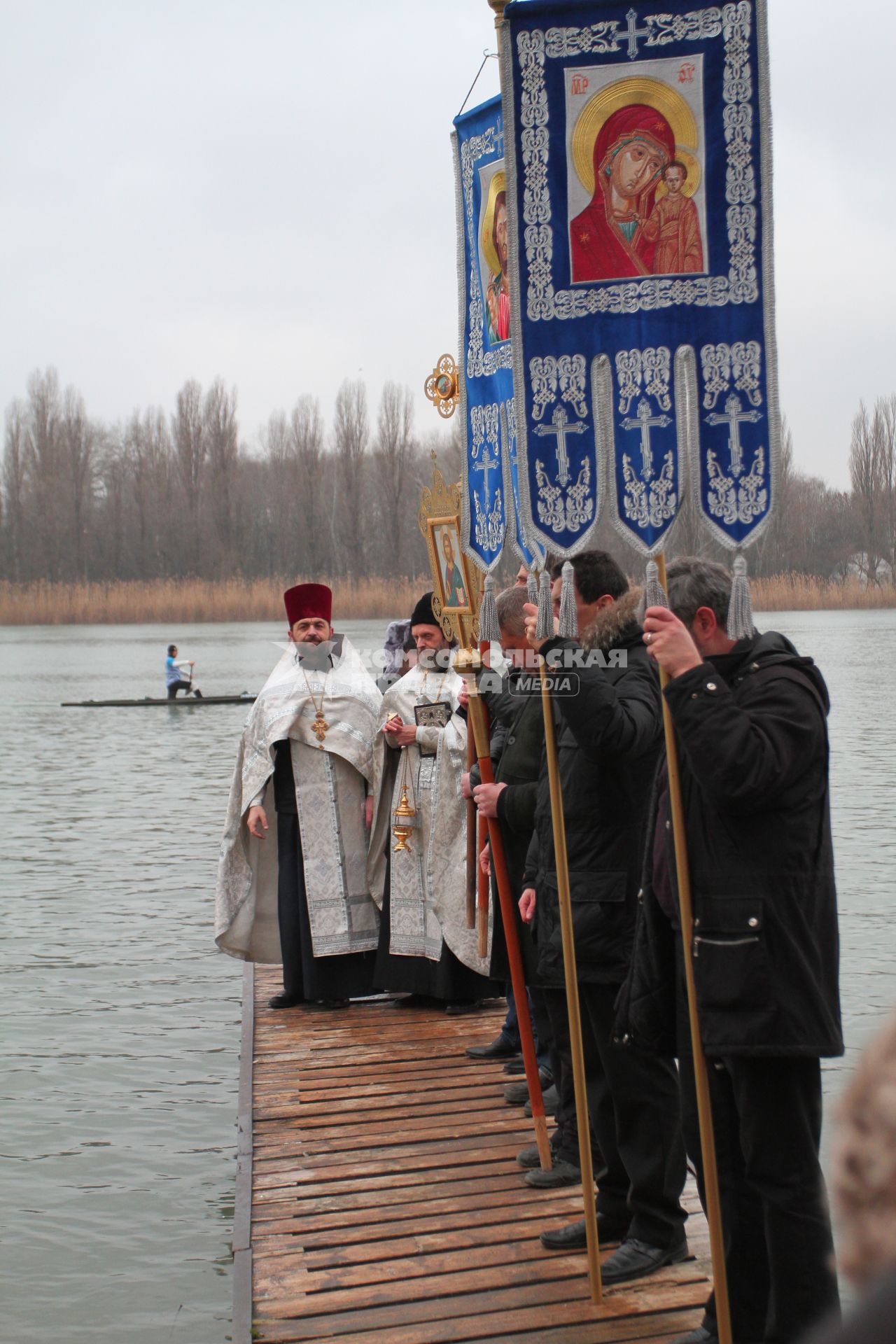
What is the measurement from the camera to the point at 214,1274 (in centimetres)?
568

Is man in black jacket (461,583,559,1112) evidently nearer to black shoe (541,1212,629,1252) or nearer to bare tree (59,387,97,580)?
black shoe (541,1212,629,1252)

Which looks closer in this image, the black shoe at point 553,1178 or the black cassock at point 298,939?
the black shoe at point 553,1178

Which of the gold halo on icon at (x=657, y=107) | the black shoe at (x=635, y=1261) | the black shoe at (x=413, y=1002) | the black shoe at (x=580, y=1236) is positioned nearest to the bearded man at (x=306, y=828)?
the black shoe at (x=413, y=1002)

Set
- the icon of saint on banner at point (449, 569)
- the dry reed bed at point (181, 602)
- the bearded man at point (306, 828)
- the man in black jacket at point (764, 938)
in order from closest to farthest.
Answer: the man in black jacket at point (764, 938) < the icon of saint on banner at point (449, 569) < the bearded man at point (306, 828) < the dry reed bed at point (181, 602)

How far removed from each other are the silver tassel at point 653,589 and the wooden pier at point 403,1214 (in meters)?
1.87

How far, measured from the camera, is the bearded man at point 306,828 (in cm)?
717

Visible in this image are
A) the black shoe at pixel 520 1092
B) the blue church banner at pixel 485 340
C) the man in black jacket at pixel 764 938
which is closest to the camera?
the man in black jacket at pixel 764 938

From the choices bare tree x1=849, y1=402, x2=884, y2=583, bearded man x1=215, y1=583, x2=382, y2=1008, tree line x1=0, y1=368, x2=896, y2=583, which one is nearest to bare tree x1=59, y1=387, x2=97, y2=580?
tree line x1=0, y1=368, x2=896, y2=583

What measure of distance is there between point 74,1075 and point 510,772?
14.0 ft

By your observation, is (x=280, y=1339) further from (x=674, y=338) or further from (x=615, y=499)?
(x=674, y=338)

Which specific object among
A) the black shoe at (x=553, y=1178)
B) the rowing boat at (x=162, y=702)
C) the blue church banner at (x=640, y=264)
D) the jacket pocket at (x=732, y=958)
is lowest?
the rowing boat at (x=162, y=702)

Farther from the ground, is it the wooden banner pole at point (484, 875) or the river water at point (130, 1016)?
the wooden banner pole at point (484, 875)

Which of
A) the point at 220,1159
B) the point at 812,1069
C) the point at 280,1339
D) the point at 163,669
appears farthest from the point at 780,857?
the point at 163,669

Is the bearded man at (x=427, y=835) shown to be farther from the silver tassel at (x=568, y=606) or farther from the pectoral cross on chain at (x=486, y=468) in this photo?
the silver tassel at (x=568, y=606)
